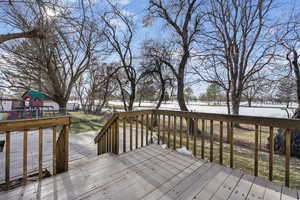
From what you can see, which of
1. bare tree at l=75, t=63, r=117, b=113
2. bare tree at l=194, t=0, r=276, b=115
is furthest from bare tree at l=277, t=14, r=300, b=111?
bare tree at l=75, t=63, r=117, b=113

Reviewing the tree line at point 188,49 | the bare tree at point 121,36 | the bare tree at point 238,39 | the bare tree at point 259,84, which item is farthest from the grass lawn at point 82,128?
the bare tree at point 259,84

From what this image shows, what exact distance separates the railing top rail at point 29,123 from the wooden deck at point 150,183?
0.76 metres

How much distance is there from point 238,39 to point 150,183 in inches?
334

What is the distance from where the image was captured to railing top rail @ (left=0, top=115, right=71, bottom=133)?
5.46 feet

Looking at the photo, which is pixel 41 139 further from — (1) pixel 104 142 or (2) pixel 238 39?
(2) pixel 238 39

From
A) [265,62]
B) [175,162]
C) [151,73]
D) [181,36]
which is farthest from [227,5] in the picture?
[175,162]

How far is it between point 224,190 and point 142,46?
33.6 feet

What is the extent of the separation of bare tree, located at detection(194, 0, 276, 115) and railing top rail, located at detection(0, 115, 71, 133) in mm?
7804

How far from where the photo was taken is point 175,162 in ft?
8.41

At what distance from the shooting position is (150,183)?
6.32 ft

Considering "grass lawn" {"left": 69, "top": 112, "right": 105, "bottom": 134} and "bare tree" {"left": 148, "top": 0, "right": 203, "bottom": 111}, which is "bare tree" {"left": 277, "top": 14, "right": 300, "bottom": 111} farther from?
"grass lawn" {"left": 69, "top": 112, "right": 105, "bottom": 134}

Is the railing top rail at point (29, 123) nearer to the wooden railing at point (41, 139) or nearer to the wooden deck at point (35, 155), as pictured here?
the wooden railing at point (41, 139)

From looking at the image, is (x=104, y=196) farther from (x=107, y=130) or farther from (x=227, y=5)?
(x=227, y=5)

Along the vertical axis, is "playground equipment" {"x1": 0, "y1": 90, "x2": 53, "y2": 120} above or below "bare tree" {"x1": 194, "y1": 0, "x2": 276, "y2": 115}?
below
